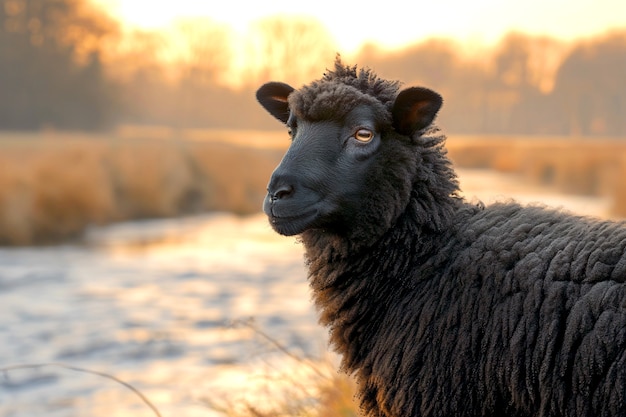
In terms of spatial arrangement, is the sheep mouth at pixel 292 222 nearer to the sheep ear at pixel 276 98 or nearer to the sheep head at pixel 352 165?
the sheep head at pixel 352 165

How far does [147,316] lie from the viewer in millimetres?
12414

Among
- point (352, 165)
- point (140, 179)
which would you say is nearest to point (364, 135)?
point (352, 165)

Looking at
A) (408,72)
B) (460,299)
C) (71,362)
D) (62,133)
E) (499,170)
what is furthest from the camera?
(408,72)

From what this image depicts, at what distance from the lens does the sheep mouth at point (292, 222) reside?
3.36 meters

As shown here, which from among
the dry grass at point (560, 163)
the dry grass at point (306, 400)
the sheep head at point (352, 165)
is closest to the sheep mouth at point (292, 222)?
the sheep head at point (352, 165)

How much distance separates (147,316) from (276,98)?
906cm

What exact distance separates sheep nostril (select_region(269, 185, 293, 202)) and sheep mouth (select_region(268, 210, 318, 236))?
0.28 ft

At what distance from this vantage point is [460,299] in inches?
128

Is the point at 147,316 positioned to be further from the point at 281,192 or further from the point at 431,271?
the point at 431,271

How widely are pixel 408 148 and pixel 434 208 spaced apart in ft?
1.03

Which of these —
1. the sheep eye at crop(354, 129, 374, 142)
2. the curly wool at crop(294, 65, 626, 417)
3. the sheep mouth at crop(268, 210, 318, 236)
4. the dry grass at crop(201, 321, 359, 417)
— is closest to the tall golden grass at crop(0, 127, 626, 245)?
the dry grass at crop(201, 321, 359, 417)

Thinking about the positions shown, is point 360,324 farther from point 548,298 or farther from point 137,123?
point 137,123

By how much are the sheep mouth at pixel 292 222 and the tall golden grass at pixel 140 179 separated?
1449cm

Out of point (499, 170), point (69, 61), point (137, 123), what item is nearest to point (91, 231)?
point (69, 61)
